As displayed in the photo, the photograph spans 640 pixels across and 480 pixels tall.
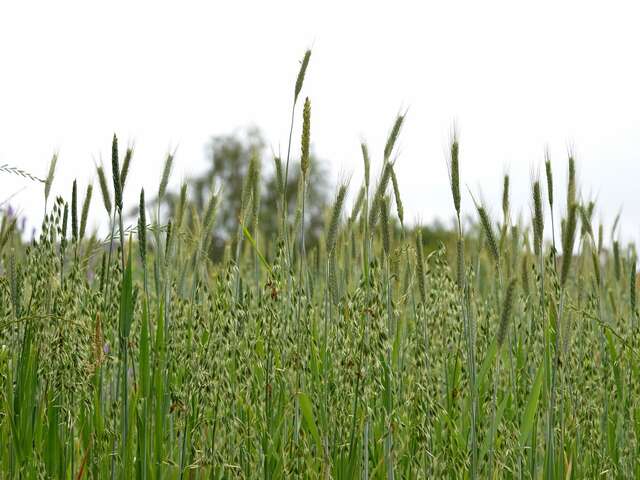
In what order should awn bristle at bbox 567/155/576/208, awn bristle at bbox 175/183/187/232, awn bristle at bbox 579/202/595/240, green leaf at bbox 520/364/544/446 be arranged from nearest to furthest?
awn bristle at bbox 567/155/576/208
green leaf at bbox 520/364/544/446
awn bristle at bbox 175/183/187/232
awn bristle at bbox 579/202/595/240

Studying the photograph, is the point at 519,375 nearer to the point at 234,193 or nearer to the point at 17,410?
the point at 17,410

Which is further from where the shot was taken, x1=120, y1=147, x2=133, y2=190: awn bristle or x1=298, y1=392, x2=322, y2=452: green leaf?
x1=298, y1=392, x2=322, y2=452: green leaf

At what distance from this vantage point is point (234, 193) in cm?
3956

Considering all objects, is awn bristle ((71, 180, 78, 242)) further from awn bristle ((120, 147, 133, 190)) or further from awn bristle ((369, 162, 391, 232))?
awn bristle ((369, 162, 391, 232))

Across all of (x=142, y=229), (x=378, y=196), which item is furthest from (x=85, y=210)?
(x=378, y=196)

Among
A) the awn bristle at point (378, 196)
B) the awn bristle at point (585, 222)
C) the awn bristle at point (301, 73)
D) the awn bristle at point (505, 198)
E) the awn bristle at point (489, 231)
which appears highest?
the awn bristle at point (301, 73)

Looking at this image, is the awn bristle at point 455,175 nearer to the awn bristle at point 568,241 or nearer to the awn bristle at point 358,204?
the awn bristle at point 568,241

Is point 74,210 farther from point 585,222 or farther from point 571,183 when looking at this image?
point 585,222

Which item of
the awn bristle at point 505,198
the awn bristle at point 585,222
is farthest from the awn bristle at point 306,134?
the awn bristle at point 585,222

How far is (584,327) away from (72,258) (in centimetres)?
150

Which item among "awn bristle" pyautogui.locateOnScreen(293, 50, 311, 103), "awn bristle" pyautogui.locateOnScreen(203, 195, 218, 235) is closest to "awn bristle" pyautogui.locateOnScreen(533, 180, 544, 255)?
"awn bristle" pyautogui.locateOnScreen(293, 50, 311, 103)

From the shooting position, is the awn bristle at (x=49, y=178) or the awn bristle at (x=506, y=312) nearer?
the awn bristle at (x=506, y=312)

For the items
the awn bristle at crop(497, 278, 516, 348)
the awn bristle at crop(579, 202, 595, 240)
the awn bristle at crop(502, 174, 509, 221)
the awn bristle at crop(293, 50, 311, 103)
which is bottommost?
the awn bristle at crop(497, 278, 516, 348)

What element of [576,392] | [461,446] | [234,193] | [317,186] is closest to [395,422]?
[461,446]
